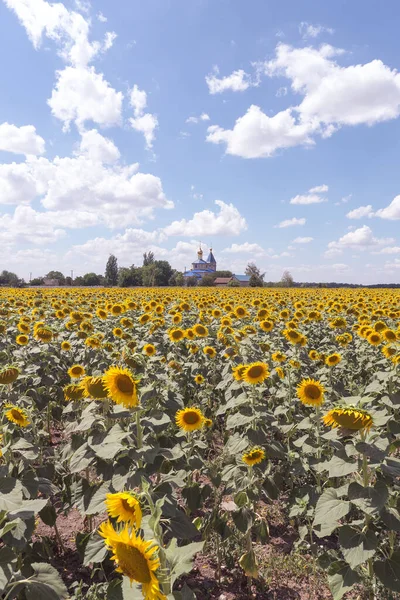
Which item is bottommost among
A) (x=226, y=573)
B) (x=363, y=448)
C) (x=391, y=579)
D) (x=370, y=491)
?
(x=226, y=573)

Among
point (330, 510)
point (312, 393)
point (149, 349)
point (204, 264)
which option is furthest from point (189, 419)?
point (204, 264)

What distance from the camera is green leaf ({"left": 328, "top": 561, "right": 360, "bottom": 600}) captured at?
2.42 meters

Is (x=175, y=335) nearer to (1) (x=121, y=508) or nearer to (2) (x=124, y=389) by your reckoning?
(2) (x=124, y=389)

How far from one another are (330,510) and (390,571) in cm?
58

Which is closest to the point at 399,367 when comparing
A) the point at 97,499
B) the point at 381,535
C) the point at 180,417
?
the point at 381,535

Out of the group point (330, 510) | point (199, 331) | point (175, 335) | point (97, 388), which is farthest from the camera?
point (199, 331)

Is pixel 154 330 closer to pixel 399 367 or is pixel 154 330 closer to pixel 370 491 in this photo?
pixel 399 367

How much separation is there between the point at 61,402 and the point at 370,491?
4783 mm

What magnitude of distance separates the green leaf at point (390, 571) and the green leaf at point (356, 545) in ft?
0.89

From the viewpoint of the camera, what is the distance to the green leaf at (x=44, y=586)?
1.80 m

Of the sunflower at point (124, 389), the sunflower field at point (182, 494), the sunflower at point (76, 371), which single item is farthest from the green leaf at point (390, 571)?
the sunflower at point (76, 371)

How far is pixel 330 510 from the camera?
2.43m

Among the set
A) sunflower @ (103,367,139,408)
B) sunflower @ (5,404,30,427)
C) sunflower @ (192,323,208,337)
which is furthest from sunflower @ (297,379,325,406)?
sunflower @ (192,323,208,337)

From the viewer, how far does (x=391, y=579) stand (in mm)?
2453
